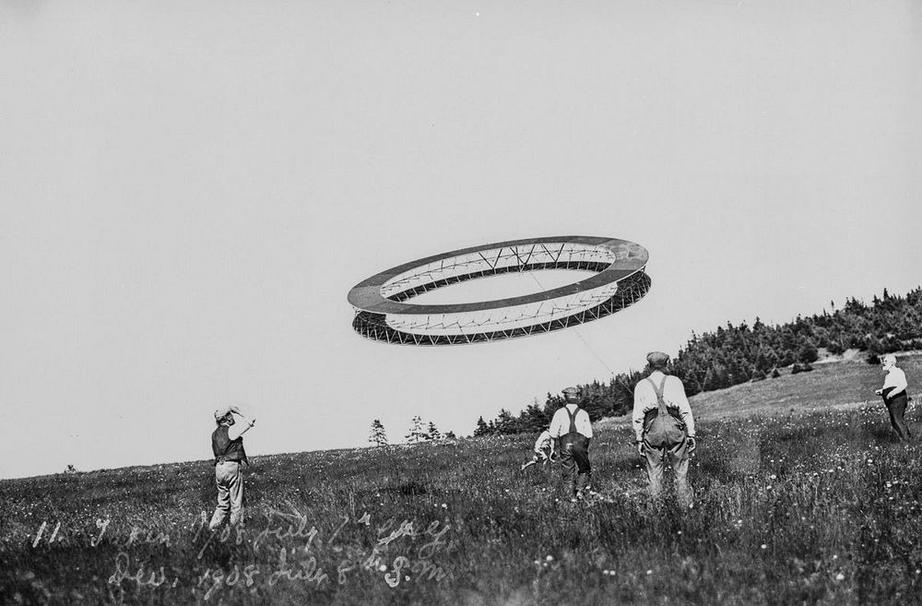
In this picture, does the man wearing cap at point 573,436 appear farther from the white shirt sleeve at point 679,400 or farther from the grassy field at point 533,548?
the white shirt sleeve at point 679,400

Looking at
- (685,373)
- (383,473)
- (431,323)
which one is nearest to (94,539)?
(383,473)

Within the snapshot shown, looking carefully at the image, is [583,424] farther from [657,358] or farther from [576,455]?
[657,358]

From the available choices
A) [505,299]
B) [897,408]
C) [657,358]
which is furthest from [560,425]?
[505,299]

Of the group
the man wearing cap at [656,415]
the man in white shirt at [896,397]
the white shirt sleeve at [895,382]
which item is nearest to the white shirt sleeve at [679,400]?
the man wearing cap at [656,415]

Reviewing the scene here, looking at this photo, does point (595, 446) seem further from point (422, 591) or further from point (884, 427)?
point (422, 591)

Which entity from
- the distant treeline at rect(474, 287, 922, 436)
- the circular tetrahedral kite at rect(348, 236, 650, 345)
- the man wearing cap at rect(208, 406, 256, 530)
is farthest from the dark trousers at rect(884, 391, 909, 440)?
the distant treeline at rect(474, 287, 922, 436)

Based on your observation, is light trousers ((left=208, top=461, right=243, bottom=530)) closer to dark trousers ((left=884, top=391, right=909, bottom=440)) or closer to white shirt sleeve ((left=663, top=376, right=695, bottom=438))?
white shirt sleeve ((left=663, top=376, right=695, bottom=438))
